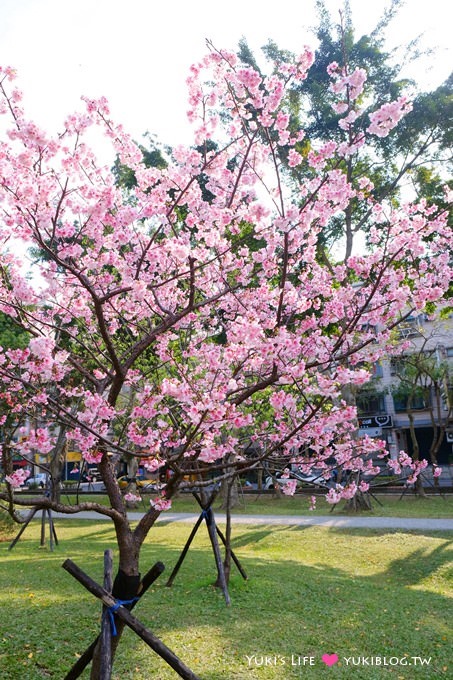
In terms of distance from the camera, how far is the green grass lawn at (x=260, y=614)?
5.78 meters

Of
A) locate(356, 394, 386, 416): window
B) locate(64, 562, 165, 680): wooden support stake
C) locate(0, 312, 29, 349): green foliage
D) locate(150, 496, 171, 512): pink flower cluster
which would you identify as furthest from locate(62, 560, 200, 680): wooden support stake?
locate(356, 394, 386, 416): window

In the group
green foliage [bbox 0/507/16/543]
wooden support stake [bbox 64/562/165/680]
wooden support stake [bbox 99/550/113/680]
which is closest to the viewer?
wooden support stake [bbox 99/550/113/680]

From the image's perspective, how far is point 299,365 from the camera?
17.1ft

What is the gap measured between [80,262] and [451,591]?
8.13 m

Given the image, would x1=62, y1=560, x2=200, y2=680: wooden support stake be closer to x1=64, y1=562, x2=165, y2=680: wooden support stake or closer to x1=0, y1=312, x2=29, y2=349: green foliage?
x1=64, y1=562, x2=165, y2=680: wooden support stake

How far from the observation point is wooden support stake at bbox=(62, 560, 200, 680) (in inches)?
169

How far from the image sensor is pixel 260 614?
755 centimetres

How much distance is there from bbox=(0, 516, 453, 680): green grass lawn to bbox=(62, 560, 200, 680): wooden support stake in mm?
1369

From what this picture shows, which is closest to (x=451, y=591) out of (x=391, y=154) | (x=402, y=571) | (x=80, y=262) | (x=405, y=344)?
(x=402, y=571)

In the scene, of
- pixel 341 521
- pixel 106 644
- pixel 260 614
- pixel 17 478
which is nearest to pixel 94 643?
pixel 106 644

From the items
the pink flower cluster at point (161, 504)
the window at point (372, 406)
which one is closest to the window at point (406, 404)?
the window at point (372, 406)

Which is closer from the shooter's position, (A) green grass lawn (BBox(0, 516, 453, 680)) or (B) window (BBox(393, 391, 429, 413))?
(A) green grass lawn (BBox(0, 516, 453, 680))

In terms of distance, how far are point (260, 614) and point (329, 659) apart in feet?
5.82

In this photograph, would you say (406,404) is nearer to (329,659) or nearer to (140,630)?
(329,659)
